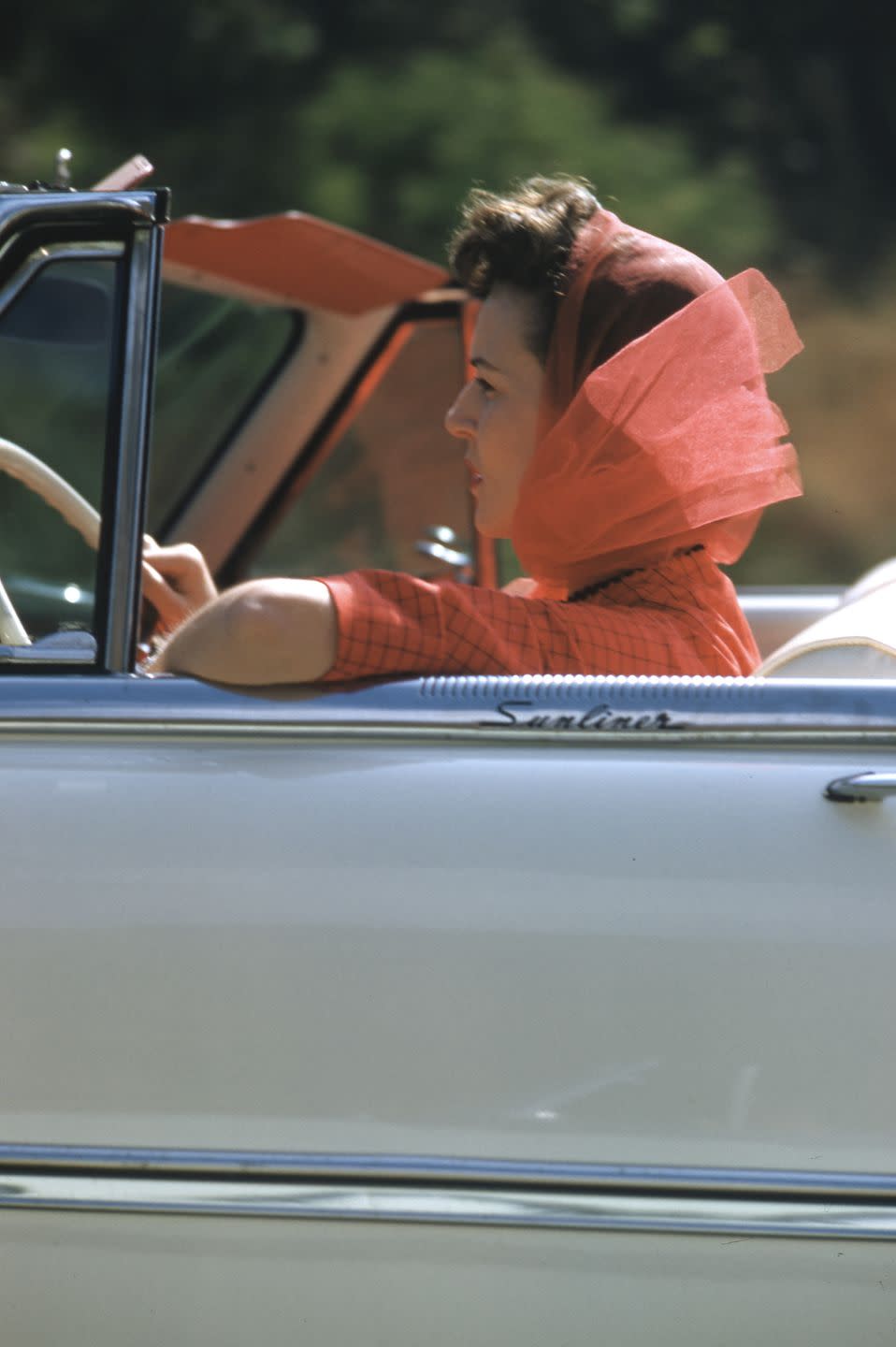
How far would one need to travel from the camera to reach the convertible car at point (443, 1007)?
1478 millimetres

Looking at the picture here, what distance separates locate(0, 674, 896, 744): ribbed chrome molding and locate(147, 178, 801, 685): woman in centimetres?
4

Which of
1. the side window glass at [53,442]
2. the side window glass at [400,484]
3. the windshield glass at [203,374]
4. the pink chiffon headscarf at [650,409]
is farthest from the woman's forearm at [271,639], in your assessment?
the side window glass at [400,484]

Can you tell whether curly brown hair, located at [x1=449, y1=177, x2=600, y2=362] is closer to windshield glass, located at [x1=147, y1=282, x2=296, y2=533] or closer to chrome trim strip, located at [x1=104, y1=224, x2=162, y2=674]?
chrome trim strip, located at [x1=104, y1=224, x2=162, y2=674]

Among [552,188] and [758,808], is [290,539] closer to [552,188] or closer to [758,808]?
[552,188]

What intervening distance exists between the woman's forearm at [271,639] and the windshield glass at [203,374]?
3.87 feet

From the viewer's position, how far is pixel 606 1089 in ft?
4.88

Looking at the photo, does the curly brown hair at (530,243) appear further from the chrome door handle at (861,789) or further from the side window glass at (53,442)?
the chrome door handle at (861,789)

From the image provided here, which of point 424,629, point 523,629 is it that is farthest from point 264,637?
point 523,629

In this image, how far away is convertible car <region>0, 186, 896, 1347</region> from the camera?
1.48m

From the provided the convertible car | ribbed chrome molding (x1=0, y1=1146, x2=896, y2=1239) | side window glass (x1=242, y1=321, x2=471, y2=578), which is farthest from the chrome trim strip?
side window glass (x1=242, y1=321, x2=471, y2=578)

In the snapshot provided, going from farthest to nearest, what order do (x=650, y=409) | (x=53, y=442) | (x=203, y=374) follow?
(x=203, y=374), (x=53, y=442), (x=650, y=409)

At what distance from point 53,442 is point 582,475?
1.07m

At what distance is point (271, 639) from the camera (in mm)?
1553

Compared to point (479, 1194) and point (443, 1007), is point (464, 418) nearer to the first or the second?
point (443, 1007)
